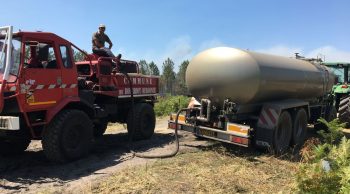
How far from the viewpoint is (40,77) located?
7.35 m

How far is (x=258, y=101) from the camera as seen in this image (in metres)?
9.12

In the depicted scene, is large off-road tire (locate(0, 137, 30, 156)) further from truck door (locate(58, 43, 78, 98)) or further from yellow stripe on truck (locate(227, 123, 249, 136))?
yellow stripe on truck (locate(227, 123, 249, 136))

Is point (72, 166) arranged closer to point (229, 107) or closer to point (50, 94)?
point (50, 94)


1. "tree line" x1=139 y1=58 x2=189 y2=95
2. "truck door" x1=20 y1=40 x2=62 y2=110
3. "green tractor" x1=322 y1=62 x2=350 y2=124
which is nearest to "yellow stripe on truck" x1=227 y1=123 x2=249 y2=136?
"truck door" x1=20 y1=40 x2=62 y2=110

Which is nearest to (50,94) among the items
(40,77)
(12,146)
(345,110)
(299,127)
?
(40,77)

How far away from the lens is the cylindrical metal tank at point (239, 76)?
844cm

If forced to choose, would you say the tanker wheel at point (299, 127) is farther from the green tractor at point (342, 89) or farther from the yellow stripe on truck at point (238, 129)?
the green tractor at point (342, 89)

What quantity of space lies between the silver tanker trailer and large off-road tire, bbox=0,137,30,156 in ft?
11.6

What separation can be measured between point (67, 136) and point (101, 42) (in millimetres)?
3571

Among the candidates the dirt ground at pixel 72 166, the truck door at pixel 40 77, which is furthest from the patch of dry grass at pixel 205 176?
the truck door at pixel 40 77

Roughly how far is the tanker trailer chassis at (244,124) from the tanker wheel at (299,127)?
0.39 feet

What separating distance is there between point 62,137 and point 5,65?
1693 millimetres

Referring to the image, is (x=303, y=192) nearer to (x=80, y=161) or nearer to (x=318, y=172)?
(x=318, y=172)

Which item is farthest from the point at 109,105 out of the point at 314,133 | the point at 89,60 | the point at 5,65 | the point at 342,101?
the point at 342,101
